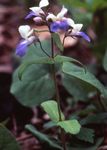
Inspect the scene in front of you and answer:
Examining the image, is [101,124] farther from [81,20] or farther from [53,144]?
[81,20]

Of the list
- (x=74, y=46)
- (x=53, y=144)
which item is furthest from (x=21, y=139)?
(x=74, y=46)

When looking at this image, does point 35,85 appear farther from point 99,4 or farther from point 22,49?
point 99,4

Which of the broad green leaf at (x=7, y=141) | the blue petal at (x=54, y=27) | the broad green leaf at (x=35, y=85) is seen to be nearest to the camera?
the blue petal at (x=54, y=27)

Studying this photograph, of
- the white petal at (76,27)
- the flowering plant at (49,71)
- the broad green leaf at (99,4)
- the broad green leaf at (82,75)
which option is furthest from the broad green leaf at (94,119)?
the broad green leaf at (99,4)

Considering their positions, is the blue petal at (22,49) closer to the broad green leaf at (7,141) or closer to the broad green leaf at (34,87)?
the broad green leaf at (7,141)

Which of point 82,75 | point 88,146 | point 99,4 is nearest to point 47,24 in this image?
point 82,75

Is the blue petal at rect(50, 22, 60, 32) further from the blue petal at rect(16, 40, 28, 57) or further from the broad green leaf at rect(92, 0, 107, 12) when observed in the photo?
the broad green leaf at rect(92, 0, 107, 12)
